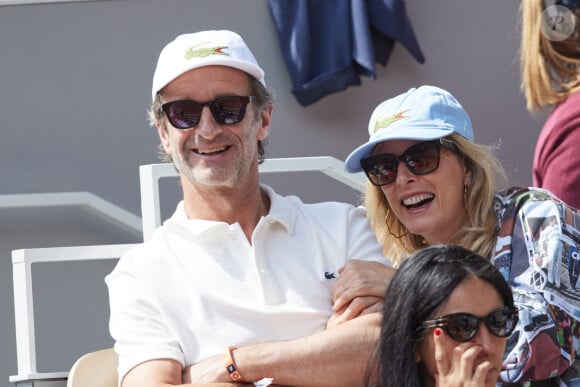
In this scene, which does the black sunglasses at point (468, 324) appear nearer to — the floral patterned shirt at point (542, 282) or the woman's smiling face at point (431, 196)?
the floral patterned shirt at point (542, 282)

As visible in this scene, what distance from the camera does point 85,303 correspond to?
5.47 m

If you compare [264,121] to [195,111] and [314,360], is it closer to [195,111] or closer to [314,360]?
[195,111]

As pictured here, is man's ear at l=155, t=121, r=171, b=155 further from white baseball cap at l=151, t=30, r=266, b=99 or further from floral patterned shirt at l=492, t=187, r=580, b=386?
floral patterned shirt at l=492, t=187, r=580, b=386

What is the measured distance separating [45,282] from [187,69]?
243 cm

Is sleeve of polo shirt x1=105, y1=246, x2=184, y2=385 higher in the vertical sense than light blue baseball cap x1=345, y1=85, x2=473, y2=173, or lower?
lower

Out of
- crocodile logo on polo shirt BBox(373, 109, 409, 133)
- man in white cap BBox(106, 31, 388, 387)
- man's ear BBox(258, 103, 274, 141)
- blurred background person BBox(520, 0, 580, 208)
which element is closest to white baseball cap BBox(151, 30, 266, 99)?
man in white cap BBox(106, 31, 388, 387)

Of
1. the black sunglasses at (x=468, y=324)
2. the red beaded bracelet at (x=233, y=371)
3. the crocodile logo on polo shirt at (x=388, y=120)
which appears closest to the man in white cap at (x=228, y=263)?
the red beaded bracelet at (x=233, y=371)

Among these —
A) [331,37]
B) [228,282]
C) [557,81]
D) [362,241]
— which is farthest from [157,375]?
[331,37]

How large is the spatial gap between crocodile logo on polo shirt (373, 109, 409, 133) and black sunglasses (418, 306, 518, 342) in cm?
104

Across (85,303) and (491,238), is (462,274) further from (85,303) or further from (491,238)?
(85,303)

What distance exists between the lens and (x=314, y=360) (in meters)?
2.98

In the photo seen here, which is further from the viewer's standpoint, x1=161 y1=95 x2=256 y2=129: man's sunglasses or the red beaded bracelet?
x1=161 y1=95 x2=256 y2=129: man's sunglasses

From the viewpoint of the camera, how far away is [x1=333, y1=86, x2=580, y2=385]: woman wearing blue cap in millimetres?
3000

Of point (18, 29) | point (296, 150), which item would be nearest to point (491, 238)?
point (296, 150)
